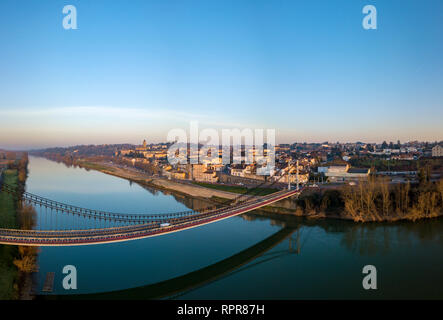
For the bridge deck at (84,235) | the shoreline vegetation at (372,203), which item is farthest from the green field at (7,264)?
the shoreline vegetation at (372,203)

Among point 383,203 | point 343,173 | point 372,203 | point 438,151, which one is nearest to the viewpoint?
point 372,203

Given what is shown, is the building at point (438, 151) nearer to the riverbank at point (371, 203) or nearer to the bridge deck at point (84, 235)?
the riverbank at point (371, 203)

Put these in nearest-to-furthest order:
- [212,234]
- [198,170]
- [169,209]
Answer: [212,234], [169,209], [198,170]

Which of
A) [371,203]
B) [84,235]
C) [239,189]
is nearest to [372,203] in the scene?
[371,203]

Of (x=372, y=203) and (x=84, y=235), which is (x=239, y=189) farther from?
(x=84, y=235)

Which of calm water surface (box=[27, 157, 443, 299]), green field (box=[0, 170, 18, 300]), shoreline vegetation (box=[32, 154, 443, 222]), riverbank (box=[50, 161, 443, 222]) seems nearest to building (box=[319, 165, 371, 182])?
shoreline vegetation (box=[32, 154, 443, 222])
